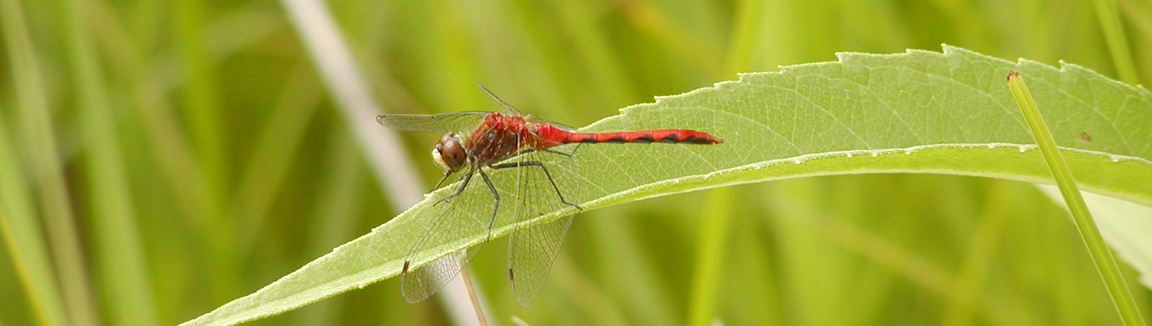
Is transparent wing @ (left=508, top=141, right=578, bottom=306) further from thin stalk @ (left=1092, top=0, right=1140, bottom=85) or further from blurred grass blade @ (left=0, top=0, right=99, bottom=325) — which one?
blurred grass blade @ (left=0, top=0, right=99, bottom=325)

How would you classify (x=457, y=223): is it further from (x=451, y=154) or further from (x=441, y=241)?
(x=451, y=154)

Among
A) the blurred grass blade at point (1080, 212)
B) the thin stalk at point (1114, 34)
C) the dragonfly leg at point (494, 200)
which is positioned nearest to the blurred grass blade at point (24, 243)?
the dragonfly leg at point (494, 200)

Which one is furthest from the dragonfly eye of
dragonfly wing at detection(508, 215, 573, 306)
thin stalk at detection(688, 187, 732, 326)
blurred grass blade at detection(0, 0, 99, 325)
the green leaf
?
blurred grass blade at detection(0, 0, 99, 325)

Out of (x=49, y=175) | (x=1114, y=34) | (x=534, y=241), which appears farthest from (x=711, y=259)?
(x=49, y=175)

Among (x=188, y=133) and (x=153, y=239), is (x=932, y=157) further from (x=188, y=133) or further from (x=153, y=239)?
(x=188, y=133)

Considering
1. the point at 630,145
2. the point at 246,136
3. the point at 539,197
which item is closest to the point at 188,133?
the point at 246,136
